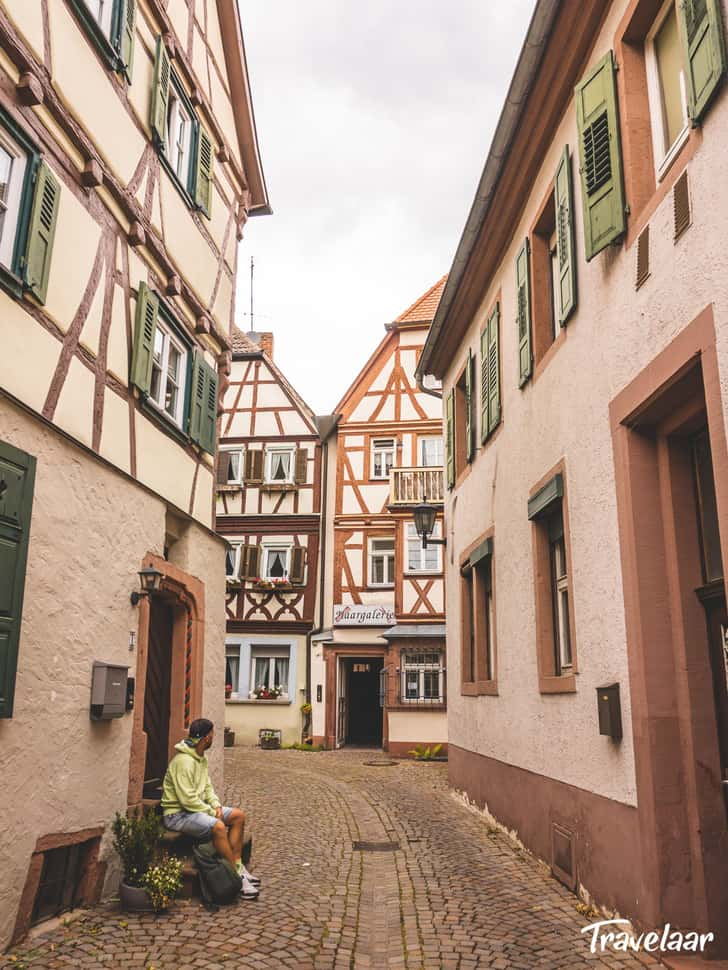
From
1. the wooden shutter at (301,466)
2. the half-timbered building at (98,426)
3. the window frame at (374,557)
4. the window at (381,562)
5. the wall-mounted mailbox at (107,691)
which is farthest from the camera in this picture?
the wooden shutter at (301,466)

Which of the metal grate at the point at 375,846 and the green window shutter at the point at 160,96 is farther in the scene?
the metal grate at the point at 375,846

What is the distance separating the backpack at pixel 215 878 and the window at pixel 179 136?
6.24 metres

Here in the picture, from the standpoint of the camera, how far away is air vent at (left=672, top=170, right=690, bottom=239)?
4.68 metres

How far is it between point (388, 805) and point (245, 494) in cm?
1320

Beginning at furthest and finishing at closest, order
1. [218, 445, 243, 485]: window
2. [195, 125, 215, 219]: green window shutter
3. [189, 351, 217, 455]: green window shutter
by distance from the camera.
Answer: [218, 445, 243, 485]: window < [195, 125, 215, 219]: green window shutter < [189, 351, 217, 455]: green window shutter

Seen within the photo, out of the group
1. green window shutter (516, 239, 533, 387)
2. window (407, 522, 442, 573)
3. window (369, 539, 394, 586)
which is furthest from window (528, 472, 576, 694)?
window (369, 539, 394, 586)

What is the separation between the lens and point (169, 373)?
28.3 ft

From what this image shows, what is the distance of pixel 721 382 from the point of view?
421 cm

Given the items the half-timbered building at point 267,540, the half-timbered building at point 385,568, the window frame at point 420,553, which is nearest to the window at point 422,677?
the half-timbered building at point 385,568

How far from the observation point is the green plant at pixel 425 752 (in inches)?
734

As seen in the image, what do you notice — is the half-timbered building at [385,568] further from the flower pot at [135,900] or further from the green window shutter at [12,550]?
the green window shutter at [12,550]

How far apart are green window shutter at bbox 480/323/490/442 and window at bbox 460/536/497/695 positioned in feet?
4.47

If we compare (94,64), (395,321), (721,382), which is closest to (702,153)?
(721,382)

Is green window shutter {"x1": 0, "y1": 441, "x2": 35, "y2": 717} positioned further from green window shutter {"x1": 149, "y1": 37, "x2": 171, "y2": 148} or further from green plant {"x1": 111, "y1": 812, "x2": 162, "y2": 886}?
green window shutter {"x1": 149, "y1": 37, "x2": 171, "y2": 148}
